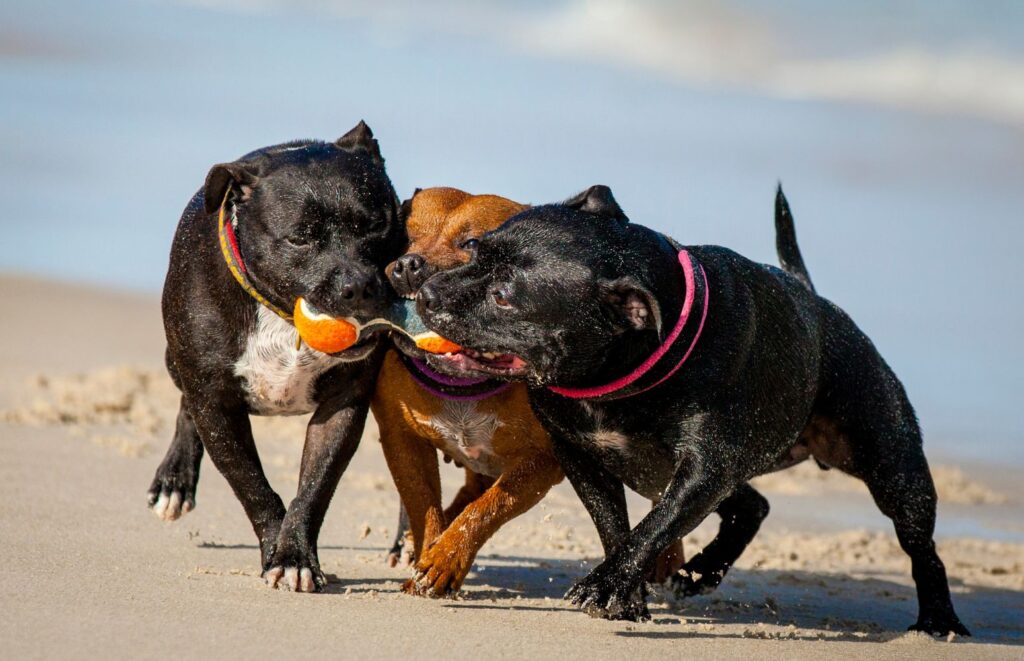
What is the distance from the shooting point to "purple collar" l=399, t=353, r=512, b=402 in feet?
19.3

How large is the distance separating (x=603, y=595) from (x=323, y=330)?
1488 mm

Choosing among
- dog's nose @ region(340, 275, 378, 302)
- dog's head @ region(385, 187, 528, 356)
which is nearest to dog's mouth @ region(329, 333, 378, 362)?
dog's head @ region(385, 187, 528, 356)

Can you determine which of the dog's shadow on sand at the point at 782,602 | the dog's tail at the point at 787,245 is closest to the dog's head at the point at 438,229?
the dog's shadow on sand at the point at 782,602

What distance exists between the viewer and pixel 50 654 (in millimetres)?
3828

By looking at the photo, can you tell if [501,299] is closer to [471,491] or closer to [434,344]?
[434,344]

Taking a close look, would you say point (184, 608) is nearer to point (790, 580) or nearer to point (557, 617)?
point (557, 617)

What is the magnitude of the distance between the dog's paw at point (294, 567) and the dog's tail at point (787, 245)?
106 inches

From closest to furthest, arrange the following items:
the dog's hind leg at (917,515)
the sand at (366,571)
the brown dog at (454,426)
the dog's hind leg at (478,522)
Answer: the sand at (366,571) → the dog's hind leg at (478,522) → the brown dog at (454,426) → the dog's hind leg at (917,515)

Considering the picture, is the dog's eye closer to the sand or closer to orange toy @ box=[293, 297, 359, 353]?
orange toy @ box=[293, 297, 359, 353]

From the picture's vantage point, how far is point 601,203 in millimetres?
5273

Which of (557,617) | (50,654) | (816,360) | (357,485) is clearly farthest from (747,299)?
(357,485)

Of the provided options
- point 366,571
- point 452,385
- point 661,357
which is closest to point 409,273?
point 452,385

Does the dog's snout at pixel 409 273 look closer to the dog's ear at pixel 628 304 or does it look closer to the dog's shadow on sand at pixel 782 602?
the dog's ear at pixel 628 304

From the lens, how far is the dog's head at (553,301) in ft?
16.3
